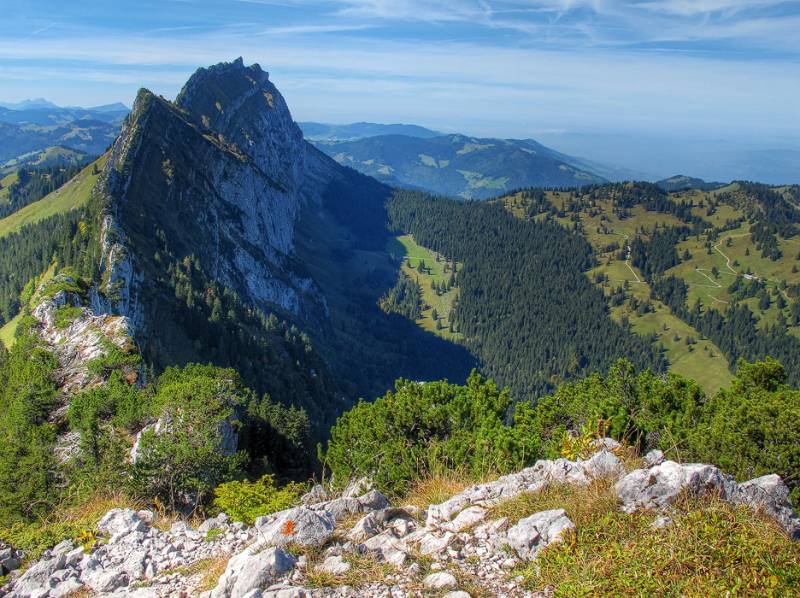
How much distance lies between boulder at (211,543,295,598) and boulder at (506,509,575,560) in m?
5.13

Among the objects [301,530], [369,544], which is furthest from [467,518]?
[301,530]

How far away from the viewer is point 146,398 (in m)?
38.2

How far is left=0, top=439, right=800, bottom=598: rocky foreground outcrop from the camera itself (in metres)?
11.3

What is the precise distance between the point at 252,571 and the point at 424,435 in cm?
1694

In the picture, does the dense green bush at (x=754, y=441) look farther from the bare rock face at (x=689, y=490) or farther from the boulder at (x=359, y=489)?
the boulder at (x=359, y=489)

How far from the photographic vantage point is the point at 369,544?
12.7 meters

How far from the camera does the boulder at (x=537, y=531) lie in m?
11.6

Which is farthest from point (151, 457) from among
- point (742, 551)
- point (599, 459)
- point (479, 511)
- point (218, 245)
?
point (218, 245)

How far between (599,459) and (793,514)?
14.8 ft

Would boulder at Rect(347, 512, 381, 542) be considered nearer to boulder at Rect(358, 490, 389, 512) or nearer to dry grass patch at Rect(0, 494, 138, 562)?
boulder at Rect(358, 490, 389, 512)

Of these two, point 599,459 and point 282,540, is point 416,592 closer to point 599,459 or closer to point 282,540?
point 282,540

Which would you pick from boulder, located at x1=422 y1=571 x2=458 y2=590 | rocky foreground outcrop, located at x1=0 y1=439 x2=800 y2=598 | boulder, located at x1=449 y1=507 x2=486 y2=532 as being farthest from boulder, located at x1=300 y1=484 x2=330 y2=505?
boulder, located at x1=422 y1=571 x2=458 y2=590

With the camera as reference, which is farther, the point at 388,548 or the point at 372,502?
the point at 372,502

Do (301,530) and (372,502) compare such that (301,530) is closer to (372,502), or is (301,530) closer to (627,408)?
(372,502)
